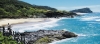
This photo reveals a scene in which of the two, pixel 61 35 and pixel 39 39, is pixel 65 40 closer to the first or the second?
pixel 61 35

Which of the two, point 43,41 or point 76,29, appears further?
point 76,29

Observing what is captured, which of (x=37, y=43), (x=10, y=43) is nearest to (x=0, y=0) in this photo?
(x=37, y=43)

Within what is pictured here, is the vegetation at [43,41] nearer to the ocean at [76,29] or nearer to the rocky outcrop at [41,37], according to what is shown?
the rocky outcrop at [41,37]

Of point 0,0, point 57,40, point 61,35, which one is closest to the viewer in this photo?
point 57,40

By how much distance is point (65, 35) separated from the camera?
51031mm

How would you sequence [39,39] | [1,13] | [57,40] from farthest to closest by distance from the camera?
[1,13] < [57,40] < [39,39]

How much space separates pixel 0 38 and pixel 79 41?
96.2 feet

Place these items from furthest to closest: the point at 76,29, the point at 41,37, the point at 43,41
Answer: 1. the point at 76,29
2. the point at 41,37
3. the point at 43,41

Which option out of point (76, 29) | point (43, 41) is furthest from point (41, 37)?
point (76, 29)

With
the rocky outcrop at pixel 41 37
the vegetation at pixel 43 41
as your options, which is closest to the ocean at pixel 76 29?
the vegetation at pixel 43 41

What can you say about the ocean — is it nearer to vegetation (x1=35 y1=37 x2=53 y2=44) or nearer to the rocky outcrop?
vegetation (x1=35 y1=37 x2=53 y2=44)

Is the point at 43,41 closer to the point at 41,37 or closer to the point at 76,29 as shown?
the point at 41,37

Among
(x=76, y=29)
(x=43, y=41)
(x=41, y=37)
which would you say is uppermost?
(x=41, y=37)

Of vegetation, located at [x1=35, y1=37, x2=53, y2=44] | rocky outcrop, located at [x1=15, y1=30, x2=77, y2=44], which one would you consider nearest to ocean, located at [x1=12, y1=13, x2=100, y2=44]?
vegetation, located at [x1=35, y1=37, x2=53, y2=44]
